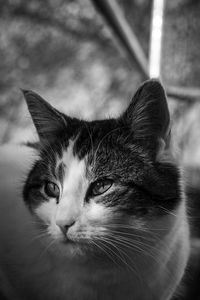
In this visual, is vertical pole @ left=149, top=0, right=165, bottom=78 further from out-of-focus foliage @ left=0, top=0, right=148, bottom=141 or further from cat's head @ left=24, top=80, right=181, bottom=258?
cat's head @ left=24, top=80, right=181, bottom=258

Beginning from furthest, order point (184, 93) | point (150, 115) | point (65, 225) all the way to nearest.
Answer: point (184, 93), point (150, 115), point (65, 225)

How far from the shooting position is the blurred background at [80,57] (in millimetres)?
636

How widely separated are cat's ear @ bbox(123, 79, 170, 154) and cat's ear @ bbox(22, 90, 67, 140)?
0.50 ft

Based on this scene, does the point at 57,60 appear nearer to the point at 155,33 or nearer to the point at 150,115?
the point at 150,115

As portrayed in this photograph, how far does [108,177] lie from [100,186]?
2 cm

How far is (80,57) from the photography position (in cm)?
77

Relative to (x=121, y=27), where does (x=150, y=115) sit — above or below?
below

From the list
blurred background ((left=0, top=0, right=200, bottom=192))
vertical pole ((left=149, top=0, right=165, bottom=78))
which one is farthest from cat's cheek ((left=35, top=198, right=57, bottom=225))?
vertical pole ((left=149, top=0, right=165, bottom=78))

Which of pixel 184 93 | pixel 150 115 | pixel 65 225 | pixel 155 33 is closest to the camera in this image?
pixel 65 225

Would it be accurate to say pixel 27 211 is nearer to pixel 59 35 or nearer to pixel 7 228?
pixel 7 228

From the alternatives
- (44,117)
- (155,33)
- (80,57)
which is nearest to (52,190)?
(44,117)

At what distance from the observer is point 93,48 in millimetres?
856

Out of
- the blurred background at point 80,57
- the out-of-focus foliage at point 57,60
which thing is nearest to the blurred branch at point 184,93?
the blurred background at point 80,57

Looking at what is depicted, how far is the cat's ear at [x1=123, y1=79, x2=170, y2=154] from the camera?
64 centimetres
